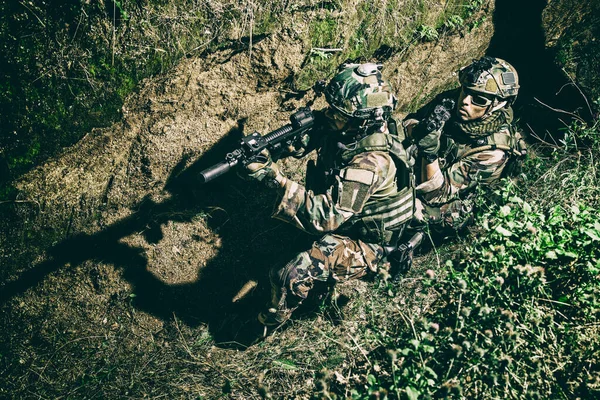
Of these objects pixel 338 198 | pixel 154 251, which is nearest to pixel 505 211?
pixel 338 198

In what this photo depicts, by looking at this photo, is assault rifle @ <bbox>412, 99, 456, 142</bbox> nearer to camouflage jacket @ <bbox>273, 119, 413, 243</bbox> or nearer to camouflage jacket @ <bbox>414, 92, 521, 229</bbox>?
camouflage jacket @ <bbox>414, 92, 521, 229</bbox>

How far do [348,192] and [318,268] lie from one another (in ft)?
2.63

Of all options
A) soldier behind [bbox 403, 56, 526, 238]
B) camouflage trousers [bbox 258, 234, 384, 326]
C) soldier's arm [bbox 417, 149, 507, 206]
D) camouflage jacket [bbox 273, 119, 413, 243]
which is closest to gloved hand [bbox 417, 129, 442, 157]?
soldier behind [bbox 403, 56, 526, 238]

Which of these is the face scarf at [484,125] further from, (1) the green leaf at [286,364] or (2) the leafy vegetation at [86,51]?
(1) the green leaf at [286,364]

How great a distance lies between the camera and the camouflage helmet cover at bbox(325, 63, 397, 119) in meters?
3.60

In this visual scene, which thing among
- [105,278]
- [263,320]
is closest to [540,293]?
[263,320]

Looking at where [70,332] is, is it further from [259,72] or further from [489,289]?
[489,289]

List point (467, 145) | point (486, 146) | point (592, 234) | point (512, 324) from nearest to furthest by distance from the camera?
point (512, 324) < point (592, 234) < point (486, 146) < point (467, 145)

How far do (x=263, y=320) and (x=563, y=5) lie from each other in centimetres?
574

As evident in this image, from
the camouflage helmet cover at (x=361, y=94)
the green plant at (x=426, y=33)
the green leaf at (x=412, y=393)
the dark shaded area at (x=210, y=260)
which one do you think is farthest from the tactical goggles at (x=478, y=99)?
the green leaf at (x=412, y=393)

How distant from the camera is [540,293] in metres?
3.35

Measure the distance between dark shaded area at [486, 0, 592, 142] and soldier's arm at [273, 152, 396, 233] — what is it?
132 inches

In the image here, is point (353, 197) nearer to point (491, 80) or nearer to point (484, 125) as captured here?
point (484, 125)

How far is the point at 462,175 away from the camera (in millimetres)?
4676
